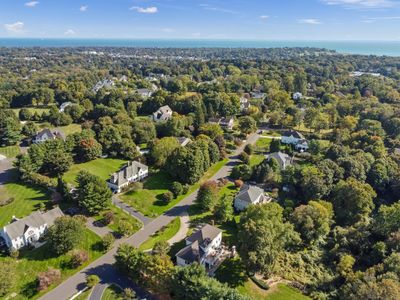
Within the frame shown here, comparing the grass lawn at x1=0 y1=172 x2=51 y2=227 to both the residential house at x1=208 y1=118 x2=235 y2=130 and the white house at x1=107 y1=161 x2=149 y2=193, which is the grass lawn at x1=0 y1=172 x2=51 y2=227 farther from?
the residential house at x1=208 y1=118 x2=235 y2=130

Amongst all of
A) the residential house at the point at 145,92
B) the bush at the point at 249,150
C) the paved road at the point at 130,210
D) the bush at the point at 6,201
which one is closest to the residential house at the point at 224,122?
the bush at the point at 249,150

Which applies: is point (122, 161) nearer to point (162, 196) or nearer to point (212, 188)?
point (162, 196)

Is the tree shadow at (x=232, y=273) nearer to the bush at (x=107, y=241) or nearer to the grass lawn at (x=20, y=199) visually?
the bush at (x=107, y=241)

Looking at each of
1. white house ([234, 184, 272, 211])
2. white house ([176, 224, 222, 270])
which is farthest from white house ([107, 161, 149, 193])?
white house ([176, 224, 222, 270])

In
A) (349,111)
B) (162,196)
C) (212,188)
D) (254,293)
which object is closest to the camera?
(254,293)

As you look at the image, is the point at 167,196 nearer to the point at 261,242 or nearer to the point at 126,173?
the point at 126,173

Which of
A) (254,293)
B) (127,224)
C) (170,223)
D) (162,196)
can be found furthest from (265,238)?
(162,196)

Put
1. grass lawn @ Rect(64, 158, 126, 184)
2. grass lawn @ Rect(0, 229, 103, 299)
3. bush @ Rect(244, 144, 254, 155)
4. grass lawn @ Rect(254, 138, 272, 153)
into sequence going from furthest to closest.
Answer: grass lawn @ Rect(254, 138, 272, 153) < bush @ Rect(244, 144, 254, 155) < grass lawn @ Rect(64, 158, 126, 184) < grass lawn @ Rect(0, 229, 103, 299)
